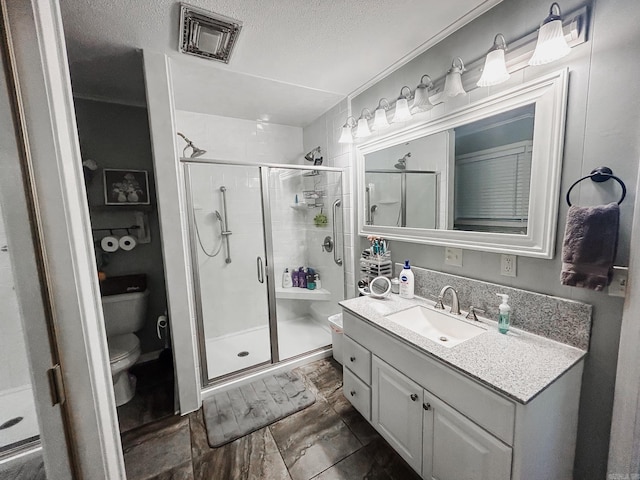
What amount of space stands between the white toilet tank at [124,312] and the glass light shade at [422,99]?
2460 millimetres

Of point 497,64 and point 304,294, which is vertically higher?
point 497,64

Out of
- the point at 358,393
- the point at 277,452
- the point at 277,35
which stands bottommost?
the point at 277,452

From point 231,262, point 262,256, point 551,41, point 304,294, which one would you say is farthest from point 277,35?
point 304,294

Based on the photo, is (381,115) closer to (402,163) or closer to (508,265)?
(402,163)

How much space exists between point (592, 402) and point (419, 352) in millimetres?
692

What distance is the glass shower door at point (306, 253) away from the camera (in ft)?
8.57

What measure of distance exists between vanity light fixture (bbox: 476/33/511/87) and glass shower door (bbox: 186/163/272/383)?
1853mm

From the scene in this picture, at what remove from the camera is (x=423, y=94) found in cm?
153

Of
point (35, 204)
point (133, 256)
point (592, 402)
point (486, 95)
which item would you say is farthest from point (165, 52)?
point (592, 402)

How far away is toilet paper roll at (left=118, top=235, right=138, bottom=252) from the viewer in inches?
86.7

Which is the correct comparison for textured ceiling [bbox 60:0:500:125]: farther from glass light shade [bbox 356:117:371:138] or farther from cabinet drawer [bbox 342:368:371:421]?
cabinet drawer [bbox 342:368:371:421]

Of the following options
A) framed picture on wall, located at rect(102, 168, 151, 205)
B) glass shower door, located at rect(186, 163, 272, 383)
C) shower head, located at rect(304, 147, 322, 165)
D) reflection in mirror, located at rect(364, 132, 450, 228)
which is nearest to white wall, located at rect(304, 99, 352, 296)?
shower head, located at rect(304, 147, 322, 165)

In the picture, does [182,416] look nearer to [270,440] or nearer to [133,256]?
[270,440]

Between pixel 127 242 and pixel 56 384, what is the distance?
190cm
